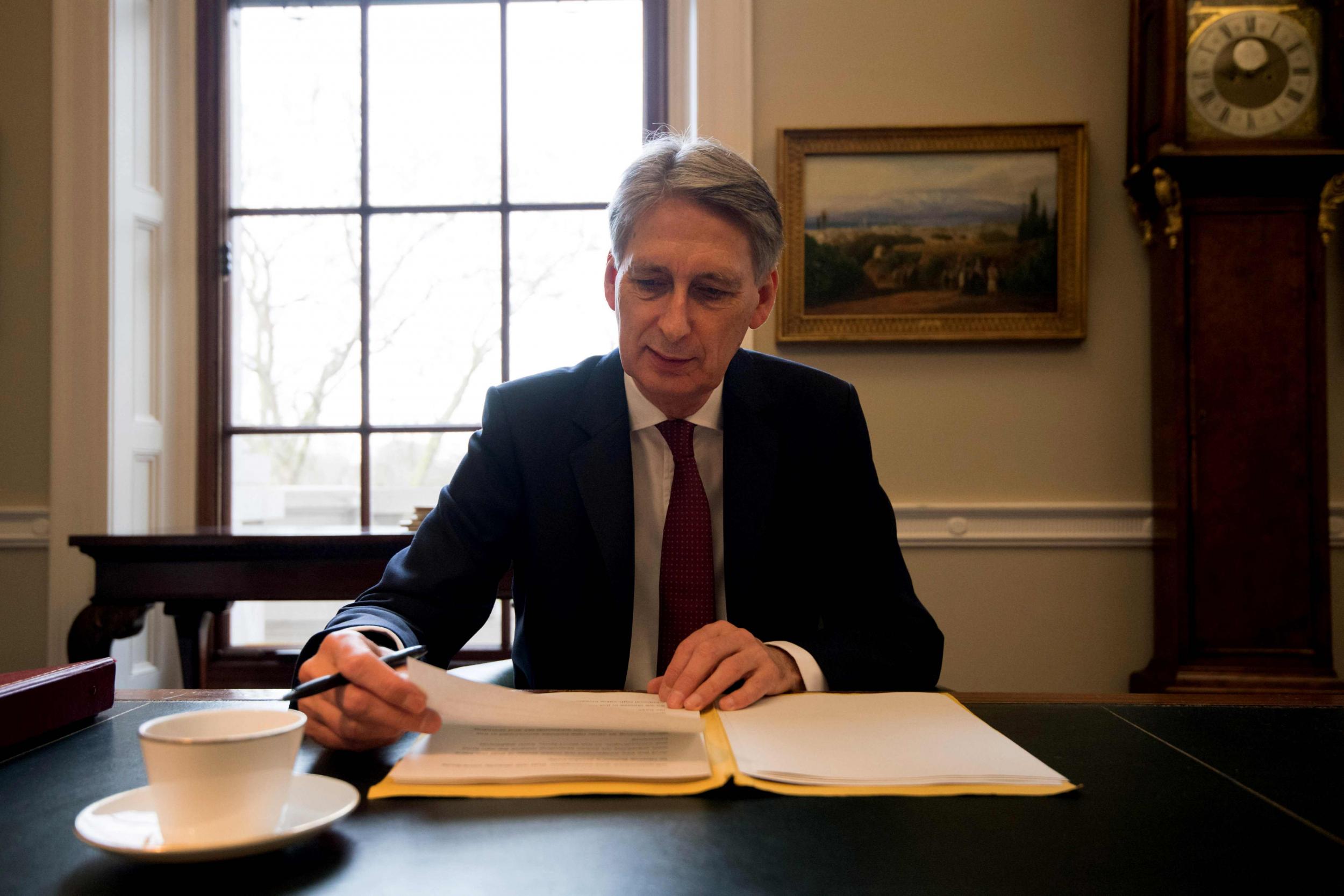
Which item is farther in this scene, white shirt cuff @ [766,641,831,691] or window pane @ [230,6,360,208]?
window pane @ [230,6,360,208]

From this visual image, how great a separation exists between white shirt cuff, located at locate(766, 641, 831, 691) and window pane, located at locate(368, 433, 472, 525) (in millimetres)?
2411

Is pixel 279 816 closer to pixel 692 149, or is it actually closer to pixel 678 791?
pixel 678 791

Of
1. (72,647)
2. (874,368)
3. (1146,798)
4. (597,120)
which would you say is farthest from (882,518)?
(597,120)

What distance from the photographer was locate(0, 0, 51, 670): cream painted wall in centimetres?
323

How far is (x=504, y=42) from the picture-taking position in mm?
3531

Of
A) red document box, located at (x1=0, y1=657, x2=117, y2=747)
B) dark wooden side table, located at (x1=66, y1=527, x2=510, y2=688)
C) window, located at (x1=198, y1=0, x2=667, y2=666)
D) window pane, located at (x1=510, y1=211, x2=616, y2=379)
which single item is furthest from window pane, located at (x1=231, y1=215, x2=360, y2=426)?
red document box, located at (x1=0, y1=657, x2=117, y2=747)

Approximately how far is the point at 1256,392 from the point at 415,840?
2794 mm

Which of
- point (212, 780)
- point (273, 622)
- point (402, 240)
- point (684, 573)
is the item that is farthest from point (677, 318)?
point (273, 622)

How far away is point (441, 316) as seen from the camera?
3514 millimetres

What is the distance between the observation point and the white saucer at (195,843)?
616 millimetres

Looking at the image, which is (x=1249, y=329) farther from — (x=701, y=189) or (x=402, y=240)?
(x=402, y=240)

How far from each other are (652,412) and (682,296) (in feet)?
0.85

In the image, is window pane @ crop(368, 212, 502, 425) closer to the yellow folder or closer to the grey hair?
the grey hair

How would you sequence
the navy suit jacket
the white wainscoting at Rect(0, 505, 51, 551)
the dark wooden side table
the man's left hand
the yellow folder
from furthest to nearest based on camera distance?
1. the white wainscoting at Rect(0, 505, 51, 551)
2. the dark wooden side table
3. the navy suit jacket
4. the man's left hand
5. the yellow folder
